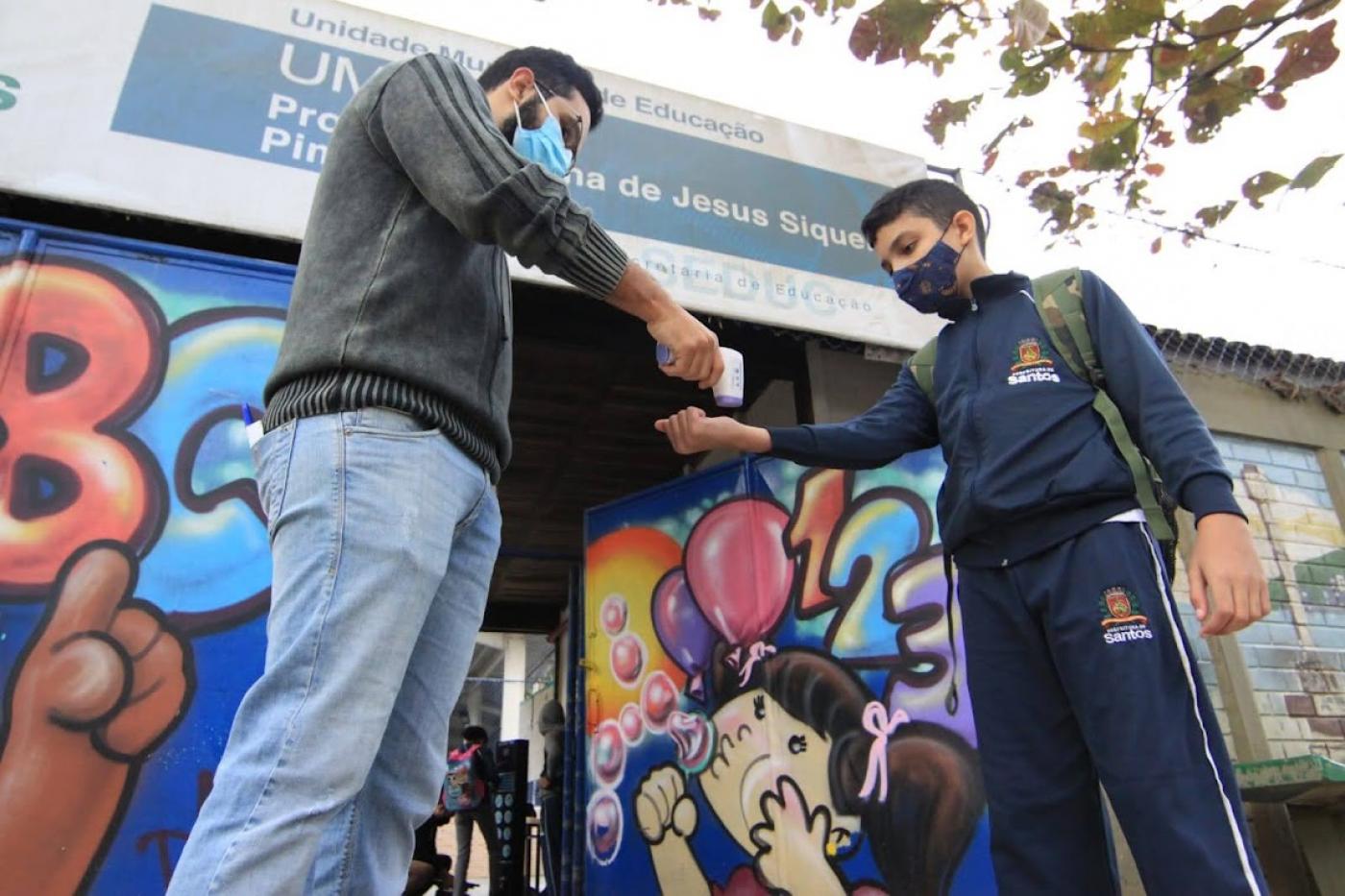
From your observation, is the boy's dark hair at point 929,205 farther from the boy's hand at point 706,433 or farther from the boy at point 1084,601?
the boy's hand at point 706,433

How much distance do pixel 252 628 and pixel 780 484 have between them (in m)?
2.94

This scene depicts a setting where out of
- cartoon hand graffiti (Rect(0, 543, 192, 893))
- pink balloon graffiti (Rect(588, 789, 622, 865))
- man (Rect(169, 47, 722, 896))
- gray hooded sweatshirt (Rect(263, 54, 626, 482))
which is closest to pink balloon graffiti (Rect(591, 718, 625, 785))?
pink balloon graffiti (Rect(588, 789, 622, 865))

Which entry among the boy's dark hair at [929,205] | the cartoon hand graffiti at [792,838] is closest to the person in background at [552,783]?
the cartoon hand graffiti at [792,838]

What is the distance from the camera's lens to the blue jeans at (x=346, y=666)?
1.01 metres

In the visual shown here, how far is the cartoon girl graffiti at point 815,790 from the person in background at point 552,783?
2713mm

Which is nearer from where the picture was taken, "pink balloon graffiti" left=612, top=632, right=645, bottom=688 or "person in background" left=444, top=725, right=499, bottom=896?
"pink balloon graffiti" left=612, top=632, right=645, bottom=688

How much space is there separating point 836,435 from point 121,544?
8.36 feet

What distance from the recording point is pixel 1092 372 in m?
1.92

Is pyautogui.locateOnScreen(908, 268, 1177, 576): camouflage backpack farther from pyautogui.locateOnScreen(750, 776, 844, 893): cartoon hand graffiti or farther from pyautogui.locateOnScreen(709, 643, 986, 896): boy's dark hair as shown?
pyautogui.locateOnScreen(750, 776, 844, 893): cartoon hand graffiti

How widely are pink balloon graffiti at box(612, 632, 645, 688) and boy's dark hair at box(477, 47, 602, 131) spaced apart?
4093 millimetres

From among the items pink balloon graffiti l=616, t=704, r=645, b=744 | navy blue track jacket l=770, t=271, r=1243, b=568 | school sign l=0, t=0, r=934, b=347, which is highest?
school sign l=0, t=0, r=934, b=347

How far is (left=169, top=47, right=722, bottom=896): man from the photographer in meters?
1.06

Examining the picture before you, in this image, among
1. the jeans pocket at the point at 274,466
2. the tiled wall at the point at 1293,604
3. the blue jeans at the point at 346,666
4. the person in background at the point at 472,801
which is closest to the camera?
the blue jeans at the point at 346,666

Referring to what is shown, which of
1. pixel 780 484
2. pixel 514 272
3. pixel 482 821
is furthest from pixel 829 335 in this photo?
pixel 482 821
